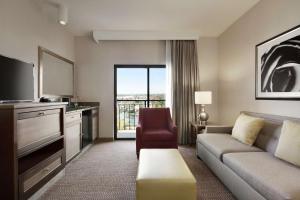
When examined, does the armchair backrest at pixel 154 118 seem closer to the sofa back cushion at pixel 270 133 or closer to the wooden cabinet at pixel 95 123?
the wooden cabinet at pixel 95 123

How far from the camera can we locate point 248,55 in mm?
3676

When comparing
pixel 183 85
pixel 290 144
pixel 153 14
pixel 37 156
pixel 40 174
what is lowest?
pixel 40 174

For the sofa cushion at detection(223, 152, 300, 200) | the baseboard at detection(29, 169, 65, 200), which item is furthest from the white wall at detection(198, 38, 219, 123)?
the baseboard at detection(29, 169, 65, 200)

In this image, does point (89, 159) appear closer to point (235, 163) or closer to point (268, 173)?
point (235, 163)

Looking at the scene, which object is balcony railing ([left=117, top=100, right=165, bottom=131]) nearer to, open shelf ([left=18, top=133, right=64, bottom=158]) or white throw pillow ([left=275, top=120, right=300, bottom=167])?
open shelf ([left=18, top=133, right=64, bottom=158])

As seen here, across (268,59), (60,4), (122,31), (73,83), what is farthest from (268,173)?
(73,83)

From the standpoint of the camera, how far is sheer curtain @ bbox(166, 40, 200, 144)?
5012mm

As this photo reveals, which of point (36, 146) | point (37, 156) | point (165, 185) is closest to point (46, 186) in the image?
point (37, 156)

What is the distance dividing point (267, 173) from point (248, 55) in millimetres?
2436

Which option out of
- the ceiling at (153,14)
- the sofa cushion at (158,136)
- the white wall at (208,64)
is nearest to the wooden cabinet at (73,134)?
the sofa cushion at (158,136)

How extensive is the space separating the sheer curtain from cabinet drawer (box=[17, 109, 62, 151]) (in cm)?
284

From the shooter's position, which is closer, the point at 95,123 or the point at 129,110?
the point at 95,123

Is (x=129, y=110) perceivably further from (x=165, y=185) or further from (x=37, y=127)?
(x=165, y=185)

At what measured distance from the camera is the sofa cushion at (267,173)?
152 centimetres
